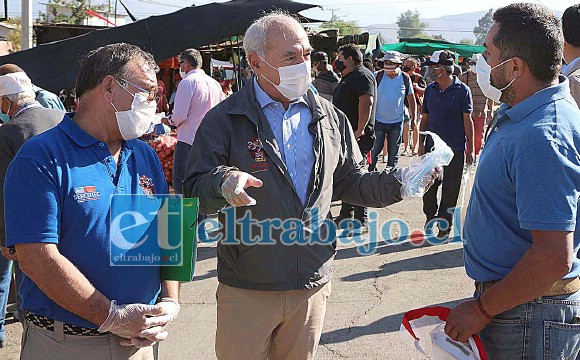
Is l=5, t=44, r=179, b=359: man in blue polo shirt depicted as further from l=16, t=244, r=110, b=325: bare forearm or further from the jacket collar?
the jacket collar

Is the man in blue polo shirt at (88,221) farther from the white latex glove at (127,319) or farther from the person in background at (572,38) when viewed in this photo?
the person in background at (572,38)

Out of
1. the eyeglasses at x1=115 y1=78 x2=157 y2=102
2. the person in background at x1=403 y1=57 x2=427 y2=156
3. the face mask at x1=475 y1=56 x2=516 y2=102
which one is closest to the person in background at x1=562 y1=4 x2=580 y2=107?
the face mask at x1=475 y1=56 x2=516 y2=102

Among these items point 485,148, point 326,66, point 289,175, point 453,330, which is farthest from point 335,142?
point 326,66

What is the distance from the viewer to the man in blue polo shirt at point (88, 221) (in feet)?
7.86

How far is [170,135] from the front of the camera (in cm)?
1059

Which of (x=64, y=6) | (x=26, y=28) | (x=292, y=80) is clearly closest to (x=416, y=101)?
(x=26, y=28)

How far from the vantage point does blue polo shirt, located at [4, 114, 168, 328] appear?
2389mm

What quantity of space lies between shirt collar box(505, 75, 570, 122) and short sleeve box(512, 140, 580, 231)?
0.18 metres

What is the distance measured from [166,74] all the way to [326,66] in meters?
6.63

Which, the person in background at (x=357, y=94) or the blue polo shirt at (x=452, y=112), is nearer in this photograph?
the blue polo shirt at (x=452, y=112)

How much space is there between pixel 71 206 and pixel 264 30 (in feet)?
4.35

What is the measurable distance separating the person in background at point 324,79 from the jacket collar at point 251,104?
6.42 metres

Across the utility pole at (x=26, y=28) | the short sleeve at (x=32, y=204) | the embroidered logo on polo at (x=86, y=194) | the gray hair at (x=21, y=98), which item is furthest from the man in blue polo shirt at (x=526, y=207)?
the utility pole at (x=26, y=28)

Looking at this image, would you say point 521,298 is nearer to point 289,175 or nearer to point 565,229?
point 565,229
